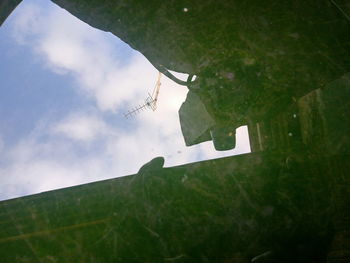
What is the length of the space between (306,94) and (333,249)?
151 centimetres

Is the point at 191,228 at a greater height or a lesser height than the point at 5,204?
lesser

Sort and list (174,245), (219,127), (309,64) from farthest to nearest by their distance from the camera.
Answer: (219,127) < (309,64) < (174,245)

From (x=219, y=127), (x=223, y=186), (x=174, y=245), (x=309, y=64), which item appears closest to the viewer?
(x=174, y=245)

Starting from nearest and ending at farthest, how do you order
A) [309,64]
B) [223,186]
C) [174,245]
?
1. [174,245]
2. [223,186]
3. [309,64]

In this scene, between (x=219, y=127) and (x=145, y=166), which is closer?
(x=145, y=166)

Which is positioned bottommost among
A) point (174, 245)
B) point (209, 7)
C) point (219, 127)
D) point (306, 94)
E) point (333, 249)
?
point (333, 249)

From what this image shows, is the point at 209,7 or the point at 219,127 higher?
the point at 209,7

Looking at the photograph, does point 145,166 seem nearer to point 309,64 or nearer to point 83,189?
point 83,189

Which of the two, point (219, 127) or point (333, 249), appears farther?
point (219, 127)

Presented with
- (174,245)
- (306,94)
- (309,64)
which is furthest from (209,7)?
(174,245)

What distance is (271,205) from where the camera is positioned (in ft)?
6.98

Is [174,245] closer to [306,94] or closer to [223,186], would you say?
[223,186]

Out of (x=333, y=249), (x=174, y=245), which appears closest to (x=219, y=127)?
(x=174, y=245)

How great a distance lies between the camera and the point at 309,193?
83.4 inches
